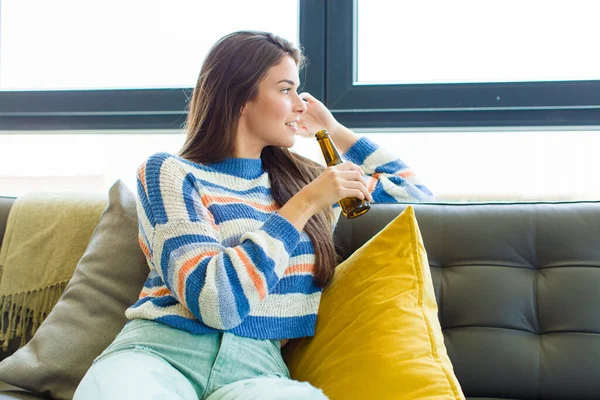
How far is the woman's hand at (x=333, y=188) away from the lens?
146 centimetres

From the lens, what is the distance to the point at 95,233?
1.74 m

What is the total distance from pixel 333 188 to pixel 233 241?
0.25 m

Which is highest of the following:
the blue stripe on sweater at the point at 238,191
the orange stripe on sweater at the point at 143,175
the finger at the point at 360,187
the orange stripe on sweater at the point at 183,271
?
the orange stripe on sweater at the point at 143,175

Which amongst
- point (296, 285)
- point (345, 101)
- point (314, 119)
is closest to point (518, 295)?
point (296, 285)

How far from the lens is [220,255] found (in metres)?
1.37

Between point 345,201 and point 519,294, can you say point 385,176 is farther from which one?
point 519,294

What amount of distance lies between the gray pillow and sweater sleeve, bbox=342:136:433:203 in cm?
63

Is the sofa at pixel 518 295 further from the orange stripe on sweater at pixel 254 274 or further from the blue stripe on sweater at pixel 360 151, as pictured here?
the orange stripe on sweater at pixel 254 274

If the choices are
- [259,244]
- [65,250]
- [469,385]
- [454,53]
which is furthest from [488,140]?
[65,250]

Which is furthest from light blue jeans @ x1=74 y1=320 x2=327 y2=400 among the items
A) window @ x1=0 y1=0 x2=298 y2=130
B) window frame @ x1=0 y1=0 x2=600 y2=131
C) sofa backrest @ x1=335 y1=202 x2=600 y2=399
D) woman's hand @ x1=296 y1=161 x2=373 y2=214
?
window @ x1=0 y1=0 x2=298 y2=130

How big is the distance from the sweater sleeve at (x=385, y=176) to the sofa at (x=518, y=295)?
16 centimetres

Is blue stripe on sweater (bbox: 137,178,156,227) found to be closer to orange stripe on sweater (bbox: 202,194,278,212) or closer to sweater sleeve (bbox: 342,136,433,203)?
orange stripe on sweater (bbox: 202,194,278,212)

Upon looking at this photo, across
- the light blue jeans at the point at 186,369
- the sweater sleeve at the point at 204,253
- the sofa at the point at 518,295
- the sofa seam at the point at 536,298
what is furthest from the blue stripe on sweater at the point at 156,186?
the sofa seam at the point at 536,298

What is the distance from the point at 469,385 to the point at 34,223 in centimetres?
120
